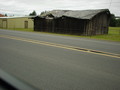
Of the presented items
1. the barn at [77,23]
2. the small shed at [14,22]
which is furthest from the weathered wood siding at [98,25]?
the small shed at [14,22]

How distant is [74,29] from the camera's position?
2231 centimetres

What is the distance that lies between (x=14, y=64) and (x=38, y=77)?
1.36 metres

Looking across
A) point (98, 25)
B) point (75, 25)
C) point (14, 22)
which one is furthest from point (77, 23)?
point (14, 22)

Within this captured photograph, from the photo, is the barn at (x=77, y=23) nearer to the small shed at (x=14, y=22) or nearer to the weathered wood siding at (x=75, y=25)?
the weathered wood siding at (x=75, y=25)

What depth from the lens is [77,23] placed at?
22078 mm

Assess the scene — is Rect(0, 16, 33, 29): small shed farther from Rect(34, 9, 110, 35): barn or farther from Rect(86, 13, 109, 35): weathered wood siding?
Rect(86, 13, 109, 35): weathered wood siding

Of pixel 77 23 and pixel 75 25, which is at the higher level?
pixel 77 23

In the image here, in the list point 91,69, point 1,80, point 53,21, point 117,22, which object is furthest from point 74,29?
point 117,22

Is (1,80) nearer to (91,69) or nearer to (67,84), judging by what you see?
(67,84)

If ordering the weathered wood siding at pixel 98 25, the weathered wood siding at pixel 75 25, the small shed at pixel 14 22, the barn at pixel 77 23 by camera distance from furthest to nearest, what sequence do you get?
the small shed at pixel 14 22
the weathered wood siding at pixel 98 25
the weathered wood siding at pixel 75 25
the barn at pixel 77 23

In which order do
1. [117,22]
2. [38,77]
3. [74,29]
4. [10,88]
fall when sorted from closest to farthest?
[10,88] → [38,77] → [74,29] → [117,22]

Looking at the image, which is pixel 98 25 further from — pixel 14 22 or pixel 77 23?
pixel 14 22

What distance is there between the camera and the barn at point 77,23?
21406 millimetres

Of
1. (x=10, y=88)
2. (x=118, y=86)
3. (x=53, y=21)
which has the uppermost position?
(x=53, y=21)
